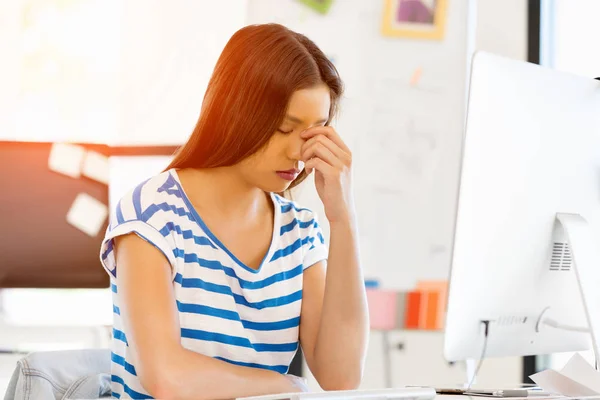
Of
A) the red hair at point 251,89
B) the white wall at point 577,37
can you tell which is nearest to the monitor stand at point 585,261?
the red hair at point 251,89

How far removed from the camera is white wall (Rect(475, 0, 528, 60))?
261 cm

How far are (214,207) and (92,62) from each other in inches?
52.0

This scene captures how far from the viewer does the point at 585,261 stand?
1090 millimetres

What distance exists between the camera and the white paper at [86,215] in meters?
2.25

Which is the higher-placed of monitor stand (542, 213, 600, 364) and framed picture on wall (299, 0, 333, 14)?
framed picture on wall (299, 0, 333, 14)

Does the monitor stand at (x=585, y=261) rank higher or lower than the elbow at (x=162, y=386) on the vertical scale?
higher

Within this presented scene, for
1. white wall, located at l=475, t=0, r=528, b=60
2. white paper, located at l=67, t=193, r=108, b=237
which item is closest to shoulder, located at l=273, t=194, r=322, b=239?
white paper, located at l=67, t=193, r=108, b=237

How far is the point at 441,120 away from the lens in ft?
8.36

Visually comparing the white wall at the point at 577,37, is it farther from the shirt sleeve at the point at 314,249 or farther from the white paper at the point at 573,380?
the white paper at the point at 573,380

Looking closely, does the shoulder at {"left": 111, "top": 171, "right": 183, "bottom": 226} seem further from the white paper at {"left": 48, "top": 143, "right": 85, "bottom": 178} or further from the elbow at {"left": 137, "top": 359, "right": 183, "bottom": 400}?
the white paper at {"left": 48, "top": 143, "right": 85, "bottom": 178}

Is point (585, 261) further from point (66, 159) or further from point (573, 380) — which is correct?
point (66, 159)

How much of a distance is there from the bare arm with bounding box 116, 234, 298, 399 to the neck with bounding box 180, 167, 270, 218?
0.59 ft

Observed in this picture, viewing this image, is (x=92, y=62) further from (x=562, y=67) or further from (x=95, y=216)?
(x=562, y=67)

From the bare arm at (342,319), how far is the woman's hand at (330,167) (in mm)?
36
